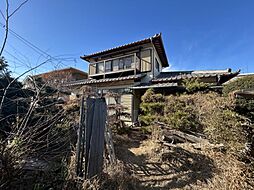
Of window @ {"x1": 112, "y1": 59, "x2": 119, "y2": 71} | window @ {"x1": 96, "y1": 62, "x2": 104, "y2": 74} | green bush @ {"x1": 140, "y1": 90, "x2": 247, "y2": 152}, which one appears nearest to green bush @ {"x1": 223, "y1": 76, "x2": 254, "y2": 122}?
green bush @ {"x1": 140, "y1": 90, "x2": 247, "y2": 152}

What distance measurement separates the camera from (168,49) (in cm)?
1463

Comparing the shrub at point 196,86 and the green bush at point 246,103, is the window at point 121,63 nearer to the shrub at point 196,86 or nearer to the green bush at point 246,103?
the shrub at point 196,86

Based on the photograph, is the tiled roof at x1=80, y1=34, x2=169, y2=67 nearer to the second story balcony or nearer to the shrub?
the second story balcony

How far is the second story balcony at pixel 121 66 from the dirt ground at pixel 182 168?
25.4ft

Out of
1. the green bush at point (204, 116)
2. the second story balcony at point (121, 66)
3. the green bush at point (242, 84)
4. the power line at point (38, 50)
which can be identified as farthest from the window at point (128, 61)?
the power line at point (38, 50)

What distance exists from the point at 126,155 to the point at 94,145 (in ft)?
7.86

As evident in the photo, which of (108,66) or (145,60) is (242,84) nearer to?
(145,60)

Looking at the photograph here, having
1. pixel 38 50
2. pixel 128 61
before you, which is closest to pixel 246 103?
pixel 38 50

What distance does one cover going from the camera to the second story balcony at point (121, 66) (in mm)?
12531

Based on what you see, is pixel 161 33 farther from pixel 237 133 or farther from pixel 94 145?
pixel 94 145

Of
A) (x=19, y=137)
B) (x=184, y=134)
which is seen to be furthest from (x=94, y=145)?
(x=184, y=134)

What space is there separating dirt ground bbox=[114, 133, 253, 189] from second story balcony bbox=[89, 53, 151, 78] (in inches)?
305

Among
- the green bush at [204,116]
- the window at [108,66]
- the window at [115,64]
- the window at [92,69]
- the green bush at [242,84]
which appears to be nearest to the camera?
the green bush at [204,116]

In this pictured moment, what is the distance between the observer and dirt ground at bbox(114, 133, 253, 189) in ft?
11.6
